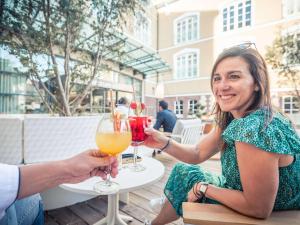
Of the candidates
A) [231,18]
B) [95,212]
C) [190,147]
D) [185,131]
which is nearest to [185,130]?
[185,131]

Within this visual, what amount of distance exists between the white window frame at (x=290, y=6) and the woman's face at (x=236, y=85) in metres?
13.2

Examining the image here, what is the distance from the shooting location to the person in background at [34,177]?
712mm

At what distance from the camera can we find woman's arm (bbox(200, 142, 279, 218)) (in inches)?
37.1

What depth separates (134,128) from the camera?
1.49 m

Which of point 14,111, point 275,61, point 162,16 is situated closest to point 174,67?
point 162,16

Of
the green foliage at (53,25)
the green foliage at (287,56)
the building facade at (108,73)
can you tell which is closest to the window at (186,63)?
the building facade at (108,73)

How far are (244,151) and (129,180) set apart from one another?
787mm

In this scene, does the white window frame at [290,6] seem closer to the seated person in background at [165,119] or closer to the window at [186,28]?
the window at [186,28]

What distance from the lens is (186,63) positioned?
54.4ft

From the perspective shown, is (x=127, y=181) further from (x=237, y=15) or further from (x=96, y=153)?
(x=237, y=15)

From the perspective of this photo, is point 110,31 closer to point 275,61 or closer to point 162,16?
point 275,61

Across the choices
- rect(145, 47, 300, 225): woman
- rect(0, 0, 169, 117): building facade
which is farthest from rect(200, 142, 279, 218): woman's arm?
rect(0, 0, 169, 117): building facade

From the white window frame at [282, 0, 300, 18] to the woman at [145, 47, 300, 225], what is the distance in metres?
13.2

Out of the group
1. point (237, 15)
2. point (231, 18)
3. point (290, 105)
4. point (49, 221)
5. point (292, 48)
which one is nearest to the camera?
point (49, 221)
